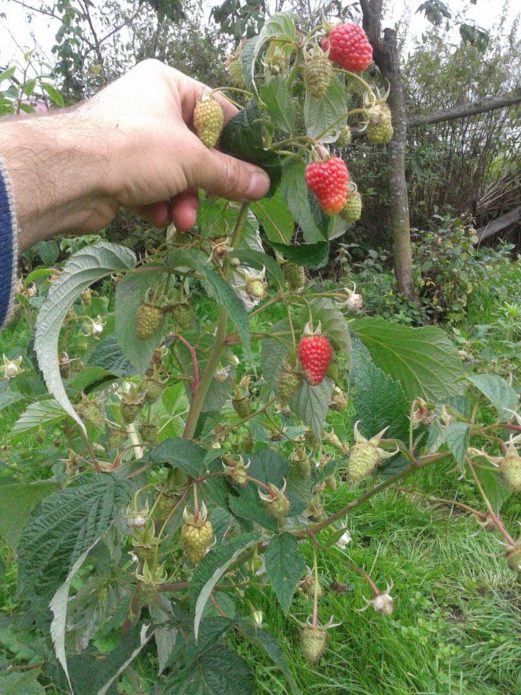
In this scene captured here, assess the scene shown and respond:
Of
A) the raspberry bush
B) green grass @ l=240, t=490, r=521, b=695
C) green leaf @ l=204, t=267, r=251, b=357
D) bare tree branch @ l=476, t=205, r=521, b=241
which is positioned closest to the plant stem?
the raspberry bush

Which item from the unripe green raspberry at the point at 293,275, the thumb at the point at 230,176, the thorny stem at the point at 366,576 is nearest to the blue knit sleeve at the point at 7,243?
the thumb at the point at 230,176

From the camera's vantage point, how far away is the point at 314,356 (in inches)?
29.8

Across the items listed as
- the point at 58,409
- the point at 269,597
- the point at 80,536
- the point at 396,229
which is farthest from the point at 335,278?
the point at 80,536

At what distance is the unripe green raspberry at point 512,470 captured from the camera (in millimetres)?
646

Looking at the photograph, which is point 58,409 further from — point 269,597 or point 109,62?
point 109,62

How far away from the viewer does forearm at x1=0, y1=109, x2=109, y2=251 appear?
33.3 inches

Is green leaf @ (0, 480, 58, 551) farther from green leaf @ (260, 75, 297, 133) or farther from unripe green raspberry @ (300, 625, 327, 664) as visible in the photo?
green leaf @ (260, 75, 297, 133)

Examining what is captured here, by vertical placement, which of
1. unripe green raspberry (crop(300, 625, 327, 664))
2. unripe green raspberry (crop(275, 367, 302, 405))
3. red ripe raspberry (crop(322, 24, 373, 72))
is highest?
red ripe raspberry (crop(322, 24, 373, 72))

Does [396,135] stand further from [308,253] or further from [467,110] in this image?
[308,253]

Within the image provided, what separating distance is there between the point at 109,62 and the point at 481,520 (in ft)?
16.9

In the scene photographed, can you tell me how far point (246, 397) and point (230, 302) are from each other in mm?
316

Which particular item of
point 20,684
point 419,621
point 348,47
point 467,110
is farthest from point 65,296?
point 467,110

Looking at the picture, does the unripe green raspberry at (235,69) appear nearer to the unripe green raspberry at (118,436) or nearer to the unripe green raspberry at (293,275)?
the unripe green raspberry at (293,275)

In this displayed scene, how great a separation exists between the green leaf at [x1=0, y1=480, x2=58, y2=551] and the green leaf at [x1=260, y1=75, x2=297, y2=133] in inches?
24.5
